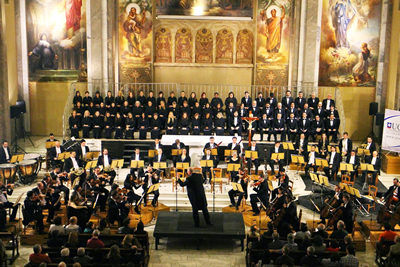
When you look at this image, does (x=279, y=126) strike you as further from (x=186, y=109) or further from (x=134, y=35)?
(x=134, y=35)

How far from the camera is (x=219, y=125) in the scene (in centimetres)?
1983

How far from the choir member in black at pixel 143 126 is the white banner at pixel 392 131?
8.21 meters

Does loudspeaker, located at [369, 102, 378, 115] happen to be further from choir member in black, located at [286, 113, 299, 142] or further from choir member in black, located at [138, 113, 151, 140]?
choir member in black, located at [138, 113, 151, 140]

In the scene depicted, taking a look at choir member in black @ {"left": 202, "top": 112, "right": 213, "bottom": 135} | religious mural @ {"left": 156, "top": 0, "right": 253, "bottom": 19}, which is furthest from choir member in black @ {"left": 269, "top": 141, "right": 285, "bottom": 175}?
religious mural @ {"left": 156, "top": 0, "right": 253, "bottom": 19}

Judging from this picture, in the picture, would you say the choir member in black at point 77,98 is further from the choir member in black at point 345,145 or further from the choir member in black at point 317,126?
the choir member in black at point 345,145

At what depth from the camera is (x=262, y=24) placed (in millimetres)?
22672

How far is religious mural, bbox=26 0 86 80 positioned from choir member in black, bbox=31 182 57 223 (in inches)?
409

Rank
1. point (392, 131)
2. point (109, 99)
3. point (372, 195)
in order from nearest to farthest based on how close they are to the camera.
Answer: point (372, 195) < point (392, 131) < point (109, 99)

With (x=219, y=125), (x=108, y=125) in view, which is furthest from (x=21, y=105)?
(x=219, y=125)

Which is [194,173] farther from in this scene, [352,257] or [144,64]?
[144,64]

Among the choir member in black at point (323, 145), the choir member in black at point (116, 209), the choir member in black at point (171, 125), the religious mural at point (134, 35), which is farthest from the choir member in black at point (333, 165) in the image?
the religious mural at point (134, 35)

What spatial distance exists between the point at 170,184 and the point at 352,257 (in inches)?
314

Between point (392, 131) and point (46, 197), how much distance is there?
11.2m

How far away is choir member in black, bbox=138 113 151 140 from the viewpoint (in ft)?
64.7
